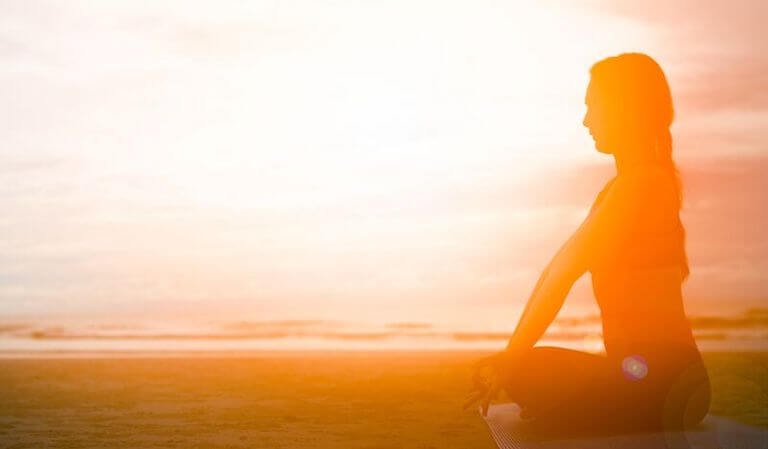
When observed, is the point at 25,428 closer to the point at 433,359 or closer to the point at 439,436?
the point at 439,436

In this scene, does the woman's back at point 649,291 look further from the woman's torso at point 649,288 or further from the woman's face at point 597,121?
the woman's face at point 597,121

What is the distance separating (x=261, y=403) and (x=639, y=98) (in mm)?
8186

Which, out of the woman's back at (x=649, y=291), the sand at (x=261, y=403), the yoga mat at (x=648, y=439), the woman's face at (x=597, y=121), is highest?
the woman's face at (x=597, y=121)

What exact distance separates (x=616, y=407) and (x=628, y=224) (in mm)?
558

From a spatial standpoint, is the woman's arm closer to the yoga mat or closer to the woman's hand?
the woman's hand

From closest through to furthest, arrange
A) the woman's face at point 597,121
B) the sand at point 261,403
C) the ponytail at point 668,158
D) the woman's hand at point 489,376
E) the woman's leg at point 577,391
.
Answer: the woman's hand at point 489,376
the woman's leg at point 577,391
the ponytail at point 668,158
the woman's face at point 597,121
the sand at point 261,403

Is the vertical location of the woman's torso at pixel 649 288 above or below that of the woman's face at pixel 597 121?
below

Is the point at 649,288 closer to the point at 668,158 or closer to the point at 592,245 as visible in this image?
the point at 592,245

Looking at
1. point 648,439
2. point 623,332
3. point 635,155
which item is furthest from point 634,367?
point 635,155

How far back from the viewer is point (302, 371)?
50.3ft

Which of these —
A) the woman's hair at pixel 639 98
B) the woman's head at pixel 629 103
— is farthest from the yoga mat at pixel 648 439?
the woman's head at pixel 629 103

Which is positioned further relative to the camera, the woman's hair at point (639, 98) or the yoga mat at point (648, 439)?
the woman's hair at point (639, 98)

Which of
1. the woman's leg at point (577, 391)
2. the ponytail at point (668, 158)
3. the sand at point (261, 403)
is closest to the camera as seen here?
the woman's leg at point (577, 391)

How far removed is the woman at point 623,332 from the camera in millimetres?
2670
